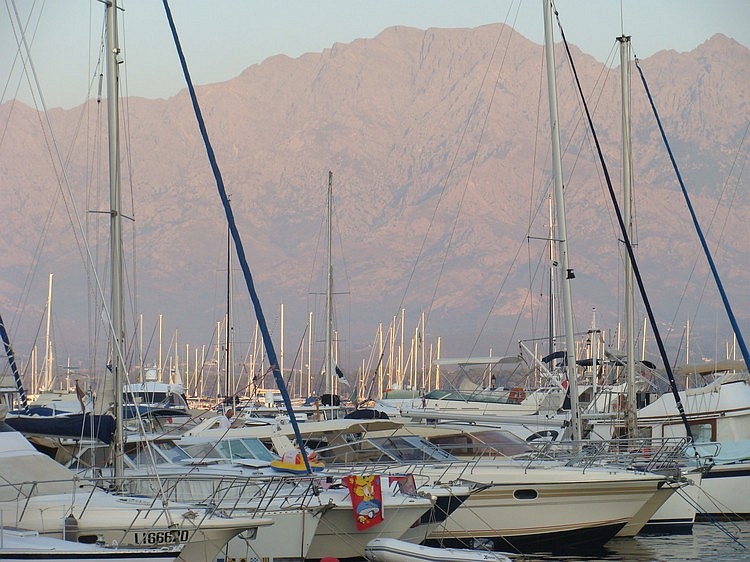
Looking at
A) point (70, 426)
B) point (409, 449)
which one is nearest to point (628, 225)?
point (409, 449)

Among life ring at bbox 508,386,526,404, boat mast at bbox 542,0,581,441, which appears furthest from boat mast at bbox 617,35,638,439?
life ring at bbox 508,386,526,404

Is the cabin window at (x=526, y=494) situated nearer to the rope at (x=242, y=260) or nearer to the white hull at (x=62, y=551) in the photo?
the rope at (x=242, y=260)

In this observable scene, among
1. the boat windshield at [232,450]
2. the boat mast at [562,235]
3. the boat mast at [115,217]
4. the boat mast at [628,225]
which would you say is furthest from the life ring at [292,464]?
the boat mast at [628,225]

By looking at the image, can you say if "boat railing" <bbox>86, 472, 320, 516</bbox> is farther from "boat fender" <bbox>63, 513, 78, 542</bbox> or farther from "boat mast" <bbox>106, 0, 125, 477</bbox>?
"boat fender" <bbox>63, 513, 78, 542</bbox>

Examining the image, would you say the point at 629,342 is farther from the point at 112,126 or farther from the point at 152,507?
the point at 152,507

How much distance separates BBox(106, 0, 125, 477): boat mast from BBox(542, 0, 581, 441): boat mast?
9.22 metres

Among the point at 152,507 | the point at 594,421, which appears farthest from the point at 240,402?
the point at 152,507

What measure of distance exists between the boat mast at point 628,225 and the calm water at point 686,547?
3.23 metres

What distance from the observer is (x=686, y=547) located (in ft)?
74.4

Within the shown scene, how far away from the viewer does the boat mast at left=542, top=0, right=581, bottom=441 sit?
2447 centimetres

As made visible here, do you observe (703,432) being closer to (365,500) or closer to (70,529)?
(365,500)

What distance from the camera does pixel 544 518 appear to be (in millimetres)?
20719

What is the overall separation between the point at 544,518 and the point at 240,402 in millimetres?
32437

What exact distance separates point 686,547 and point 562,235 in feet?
22.3
